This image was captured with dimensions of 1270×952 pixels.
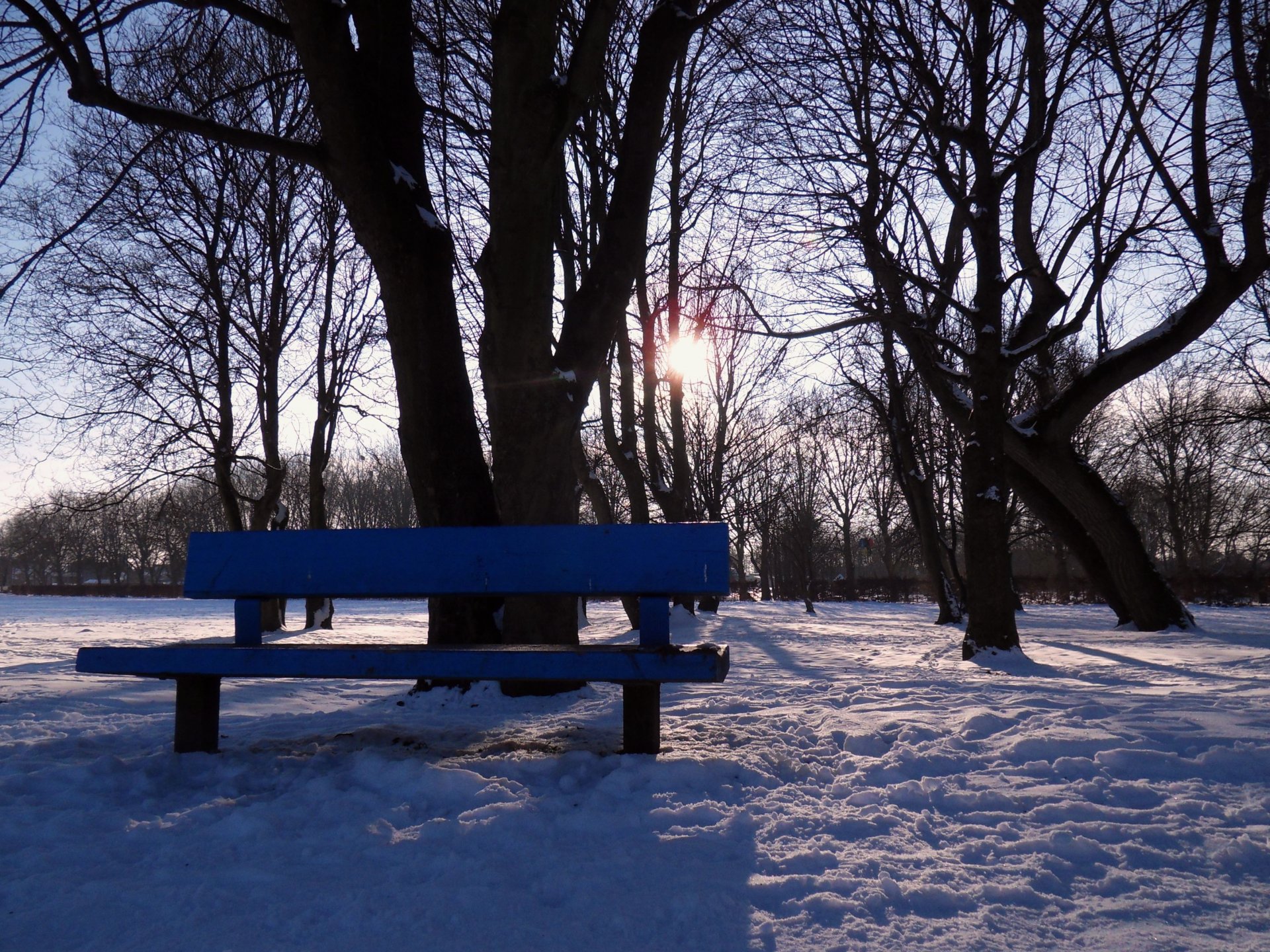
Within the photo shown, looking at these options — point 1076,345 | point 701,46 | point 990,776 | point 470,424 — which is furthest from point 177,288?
point 1076,345

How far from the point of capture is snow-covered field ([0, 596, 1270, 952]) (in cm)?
208

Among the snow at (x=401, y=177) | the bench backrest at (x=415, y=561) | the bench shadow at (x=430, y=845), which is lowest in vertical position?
the bench shadow at (x=430, y=845)

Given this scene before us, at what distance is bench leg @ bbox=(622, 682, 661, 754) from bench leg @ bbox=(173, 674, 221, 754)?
6.06 feet

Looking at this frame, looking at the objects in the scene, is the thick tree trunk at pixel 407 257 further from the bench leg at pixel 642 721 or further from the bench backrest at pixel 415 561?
the bench leg at pixel 642 721

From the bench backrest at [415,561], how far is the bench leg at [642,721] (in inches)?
17.9

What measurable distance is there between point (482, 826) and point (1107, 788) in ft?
7.31

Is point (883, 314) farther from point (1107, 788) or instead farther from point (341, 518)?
point (341, 518)

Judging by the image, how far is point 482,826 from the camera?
273 cm

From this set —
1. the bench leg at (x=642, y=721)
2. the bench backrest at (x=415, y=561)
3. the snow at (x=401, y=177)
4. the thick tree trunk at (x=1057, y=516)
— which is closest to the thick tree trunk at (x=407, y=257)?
the snow at (x=401, y=177)

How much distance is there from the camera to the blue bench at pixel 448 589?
3309mm

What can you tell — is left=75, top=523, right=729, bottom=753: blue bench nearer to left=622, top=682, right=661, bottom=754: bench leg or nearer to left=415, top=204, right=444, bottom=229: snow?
left=622, top=682, right=661, bottom=754: bench leg

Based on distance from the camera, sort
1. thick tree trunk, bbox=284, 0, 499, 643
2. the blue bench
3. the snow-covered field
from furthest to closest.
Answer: thick tree trunk, bbox=284, 0, 499, 643 < the blue bench < the snow-covered field

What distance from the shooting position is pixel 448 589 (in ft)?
12.6

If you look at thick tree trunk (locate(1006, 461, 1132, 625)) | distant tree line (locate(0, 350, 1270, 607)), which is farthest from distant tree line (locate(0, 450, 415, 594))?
thick tree trunk (locate(1006, 461, 1132, 625))
